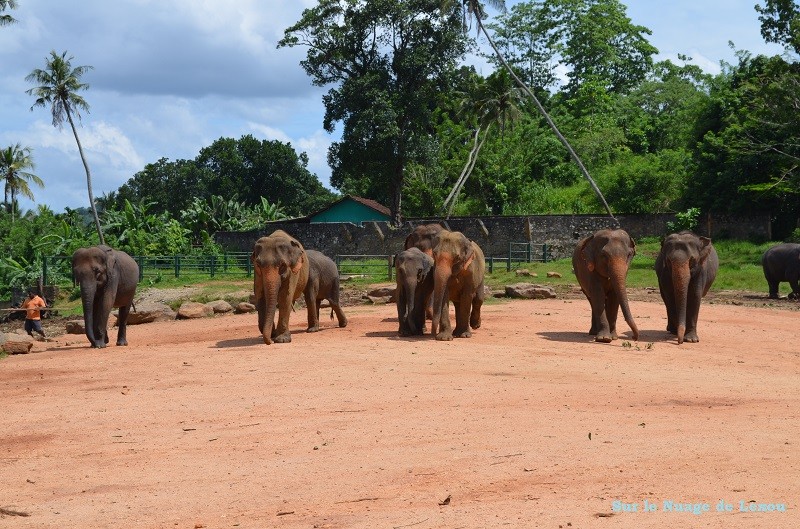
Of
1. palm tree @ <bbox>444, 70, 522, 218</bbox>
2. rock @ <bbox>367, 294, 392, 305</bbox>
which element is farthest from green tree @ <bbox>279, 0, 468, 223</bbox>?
rock @ <bbox>367, 294, 392, 305</bbox>

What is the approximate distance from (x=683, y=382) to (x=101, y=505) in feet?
26.7

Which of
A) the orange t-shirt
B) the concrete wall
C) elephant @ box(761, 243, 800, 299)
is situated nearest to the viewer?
the orange t-shirt

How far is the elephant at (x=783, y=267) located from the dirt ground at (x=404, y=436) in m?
11.5

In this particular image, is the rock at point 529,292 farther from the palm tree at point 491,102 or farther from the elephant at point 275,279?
the palm tree at point 491,102

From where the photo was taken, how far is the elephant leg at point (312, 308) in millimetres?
19938

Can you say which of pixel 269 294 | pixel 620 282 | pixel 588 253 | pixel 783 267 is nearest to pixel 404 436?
pixel 269 294

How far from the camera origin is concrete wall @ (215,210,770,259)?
41.0m

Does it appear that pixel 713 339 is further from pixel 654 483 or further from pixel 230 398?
pixel 654 483

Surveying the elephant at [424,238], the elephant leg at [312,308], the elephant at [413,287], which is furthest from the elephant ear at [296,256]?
the elephant at [424,238]

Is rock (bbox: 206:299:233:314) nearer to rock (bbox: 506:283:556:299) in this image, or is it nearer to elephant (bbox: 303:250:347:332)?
elephant (bbox: 303:250:347:332)

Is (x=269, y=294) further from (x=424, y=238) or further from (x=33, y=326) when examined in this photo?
(x=33, y=326)

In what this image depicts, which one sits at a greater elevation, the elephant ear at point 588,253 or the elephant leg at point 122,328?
the elephant ear at point 588,253

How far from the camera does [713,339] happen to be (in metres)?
19.0

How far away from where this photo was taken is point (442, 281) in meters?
17.6
